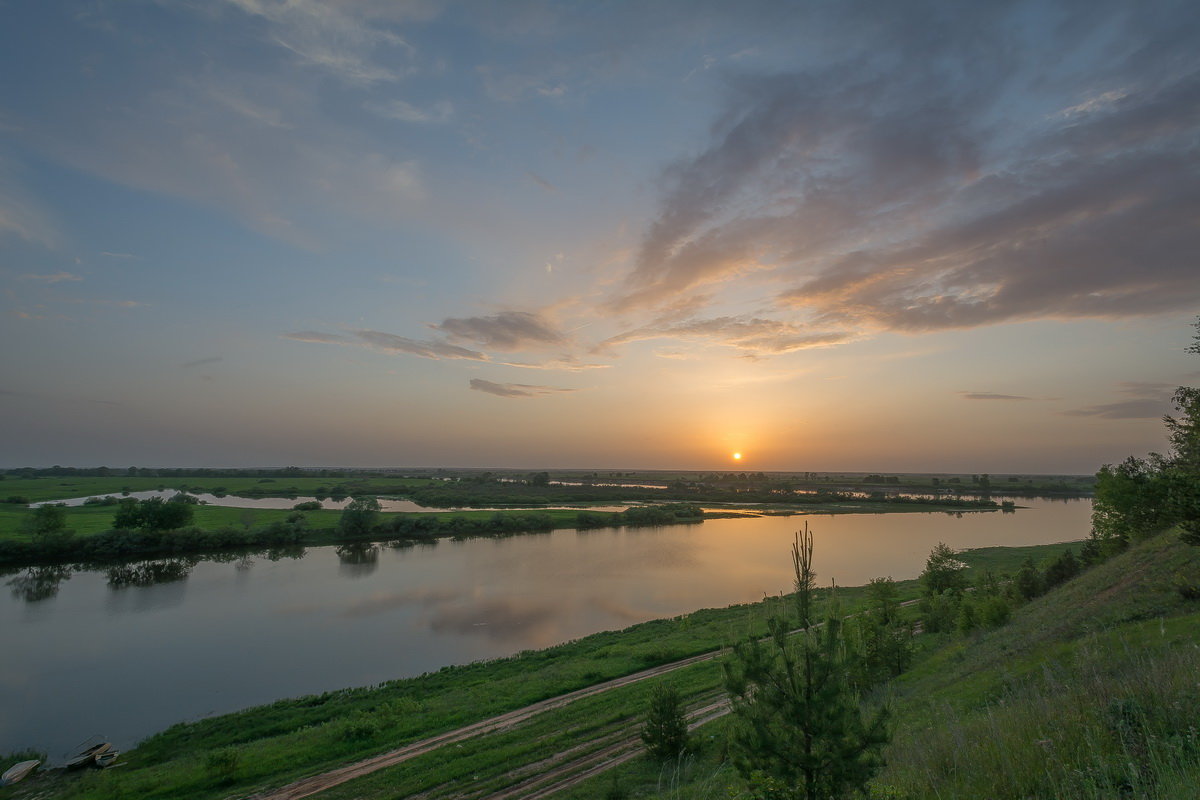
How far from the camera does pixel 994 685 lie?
11125 mm

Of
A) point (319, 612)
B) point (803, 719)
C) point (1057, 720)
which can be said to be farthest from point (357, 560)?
point (1057, 720)

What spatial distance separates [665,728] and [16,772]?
61.8 ft

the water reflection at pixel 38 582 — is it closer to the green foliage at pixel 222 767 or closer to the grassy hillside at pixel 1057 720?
the green foliage at pixel 222 767

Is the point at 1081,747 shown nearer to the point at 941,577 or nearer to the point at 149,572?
the point at 941,577

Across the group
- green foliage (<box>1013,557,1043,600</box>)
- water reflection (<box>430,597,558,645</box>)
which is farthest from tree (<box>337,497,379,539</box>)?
green foliage (<box>1013,557,1043,600</box>)

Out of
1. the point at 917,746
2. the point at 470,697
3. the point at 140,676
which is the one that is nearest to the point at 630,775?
the point at 917,746

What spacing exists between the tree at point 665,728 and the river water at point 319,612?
15.8 meters

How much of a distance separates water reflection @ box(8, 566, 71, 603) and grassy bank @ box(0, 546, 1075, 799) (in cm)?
3232

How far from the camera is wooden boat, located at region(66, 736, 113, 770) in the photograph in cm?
1570

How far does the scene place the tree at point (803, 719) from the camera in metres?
5.18

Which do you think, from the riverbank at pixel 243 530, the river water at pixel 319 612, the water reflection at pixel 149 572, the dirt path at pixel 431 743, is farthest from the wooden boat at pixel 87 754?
the riverbank at pixel 243 530

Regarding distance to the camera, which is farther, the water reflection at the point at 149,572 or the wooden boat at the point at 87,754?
the water reflection at the point at 149,572

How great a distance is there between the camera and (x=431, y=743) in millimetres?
15500

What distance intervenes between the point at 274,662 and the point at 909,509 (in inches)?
4460
